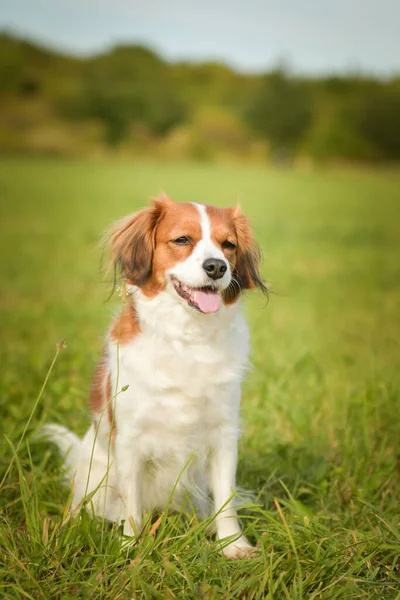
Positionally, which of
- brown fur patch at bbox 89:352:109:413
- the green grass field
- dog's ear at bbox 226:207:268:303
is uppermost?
dog's ear at bbox 226:207:268:303

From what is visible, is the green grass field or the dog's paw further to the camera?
the dog's paw

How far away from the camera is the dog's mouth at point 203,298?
9.05ft

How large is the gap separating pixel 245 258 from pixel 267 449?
3.96 ft

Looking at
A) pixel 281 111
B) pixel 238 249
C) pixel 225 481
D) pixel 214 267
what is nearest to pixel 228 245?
pixel 238 249

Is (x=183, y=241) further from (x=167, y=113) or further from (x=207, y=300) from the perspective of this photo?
(x=167, y=113)

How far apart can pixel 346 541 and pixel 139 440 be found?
37.0 inches

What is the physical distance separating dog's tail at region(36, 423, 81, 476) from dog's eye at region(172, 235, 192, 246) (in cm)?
119

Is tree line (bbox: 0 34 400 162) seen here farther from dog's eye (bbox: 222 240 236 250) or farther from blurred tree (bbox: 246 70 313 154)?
dog's eye (bbox: 222 240 236 250)

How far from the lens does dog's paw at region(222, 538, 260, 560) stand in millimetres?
2684

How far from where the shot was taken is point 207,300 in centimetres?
277

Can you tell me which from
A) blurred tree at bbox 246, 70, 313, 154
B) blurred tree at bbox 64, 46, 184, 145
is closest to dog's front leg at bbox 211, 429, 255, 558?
blurred tree at bbox 64, 46, 184, 145

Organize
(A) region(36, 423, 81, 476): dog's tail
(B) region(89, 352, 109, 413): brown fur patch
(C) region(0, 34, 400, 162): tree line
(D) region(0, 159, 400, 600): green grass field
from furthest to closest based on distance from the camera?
1. (C) region(0, 34, 400, 162): tree line
2. (A) region(36, 423, 81, 476): dog's tail
3. (B) region(89, 352, 109, 413): brown fur patch
4. (D) region(0, 159, 400, 600): green grass field

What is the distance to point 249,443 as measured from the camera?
12.3 feet

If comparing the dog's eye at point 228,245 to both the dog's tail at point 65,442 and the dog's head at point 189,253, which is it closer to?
the dog's head at point 189,253
